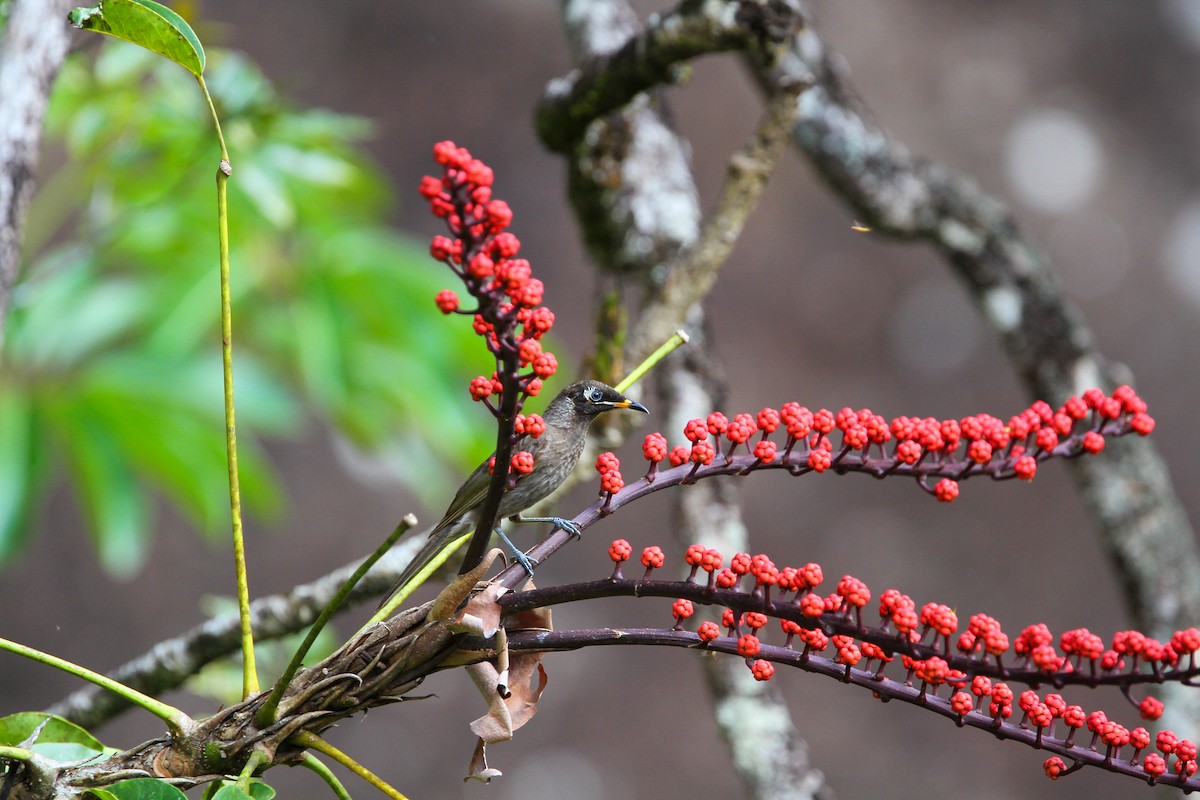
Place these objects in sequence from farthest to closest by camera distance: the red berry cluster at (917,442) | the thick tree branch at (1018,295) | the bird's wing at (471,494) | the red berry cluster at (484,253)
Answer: the thick tree branch at (1018,295), the bird's wing at (471,494), the red berry cluster at (917,442), the red berry cluster at (484,253)

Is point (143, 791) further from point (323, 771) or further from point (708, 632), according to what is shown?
point (708, 632)

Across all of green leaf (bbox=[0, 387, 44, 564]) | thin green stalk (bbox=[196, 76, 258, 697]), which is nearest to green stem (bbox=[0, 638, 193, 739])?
thin green stalk (bbox=[196, 76, 258, 697])

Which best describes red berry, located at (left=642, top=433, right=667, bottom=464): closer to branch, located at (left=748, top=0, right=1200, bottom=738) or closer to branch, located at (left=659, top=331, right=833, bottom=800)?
branch, located at (left=659, top=331, right=833, bottom=800)

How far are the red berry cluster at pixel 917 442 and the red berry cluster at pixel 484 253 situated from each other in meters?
0.23

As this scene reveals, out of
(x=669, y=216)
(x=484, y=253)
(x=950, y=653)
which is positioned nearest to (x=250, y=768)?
(x=484, y=253)

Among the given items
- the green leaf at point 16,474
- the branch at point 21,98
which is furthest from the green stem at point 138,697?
the green leaf at point 16,474

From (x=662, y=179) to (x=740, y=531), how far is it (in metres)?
0.89

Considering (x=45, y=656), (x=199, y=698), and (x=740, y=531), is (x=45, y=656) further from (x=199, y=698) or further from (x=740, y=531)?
(x=199, y=698)

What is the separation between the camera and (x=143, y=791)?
1054 millimetres

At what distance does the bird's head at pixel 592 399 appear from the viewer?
146cm

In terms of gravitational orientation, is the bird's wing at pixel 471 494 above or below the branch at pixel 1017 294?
below

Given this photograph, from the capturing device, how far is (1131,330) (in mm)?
6410

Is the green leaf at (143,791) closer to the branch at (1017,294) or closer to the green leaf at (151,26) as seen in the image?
the green leaf at (151,26)

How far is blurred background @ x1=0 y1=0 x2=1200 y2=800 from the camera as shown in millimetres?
5957
